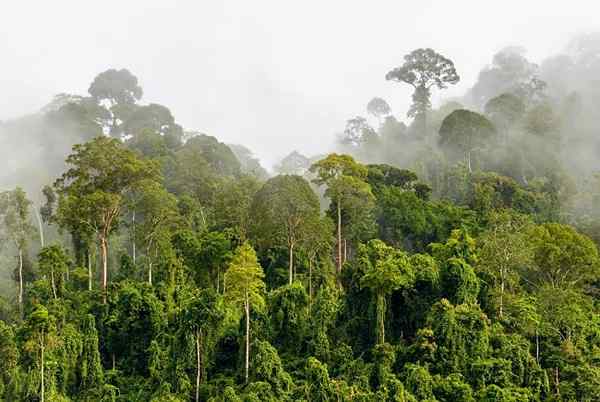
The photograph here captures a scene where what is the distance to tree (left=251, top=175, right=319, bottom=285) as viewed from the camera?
34.1 meters

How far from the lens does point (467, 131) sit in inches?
2297

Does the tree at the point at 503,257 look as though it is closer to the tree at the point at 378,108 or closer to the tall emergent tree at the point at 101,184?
the tall emergent tree at the point at 101,184

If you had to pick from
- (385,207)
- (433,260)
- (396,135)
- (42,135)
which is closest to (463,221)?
(385,207)

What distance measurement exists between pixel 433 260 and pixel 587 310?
26.4 ft

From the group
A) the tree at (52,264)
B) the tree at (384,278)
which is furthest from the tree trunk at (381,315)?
the tree at (52,264)

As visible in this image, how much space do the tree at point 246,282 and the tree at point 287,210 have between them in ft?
15.9

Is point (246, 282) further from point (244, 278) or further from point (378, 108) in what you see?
point (378, 108)

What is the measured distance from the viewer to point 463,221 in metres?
41.7

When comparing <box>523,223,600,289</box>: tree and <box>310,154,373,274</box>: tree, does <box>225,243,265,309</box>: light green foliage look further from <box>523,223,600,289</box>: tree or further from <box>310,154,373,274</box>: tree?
<box>523,223,600,289</box>: tree

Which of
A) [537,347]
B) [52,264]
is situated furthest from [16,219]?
[537,347]

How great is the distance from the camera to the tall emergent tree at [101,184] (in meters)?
32.5

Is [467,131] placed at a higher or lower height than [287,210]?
higher

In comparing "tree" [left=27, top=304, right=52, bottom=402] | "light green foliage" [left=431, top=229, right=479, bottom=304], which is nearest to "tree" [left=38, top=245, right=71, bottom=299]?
"tree" [left=27, top=304, right=52, bottom=402]

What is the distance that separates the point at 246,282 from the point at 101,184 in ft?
33.6
